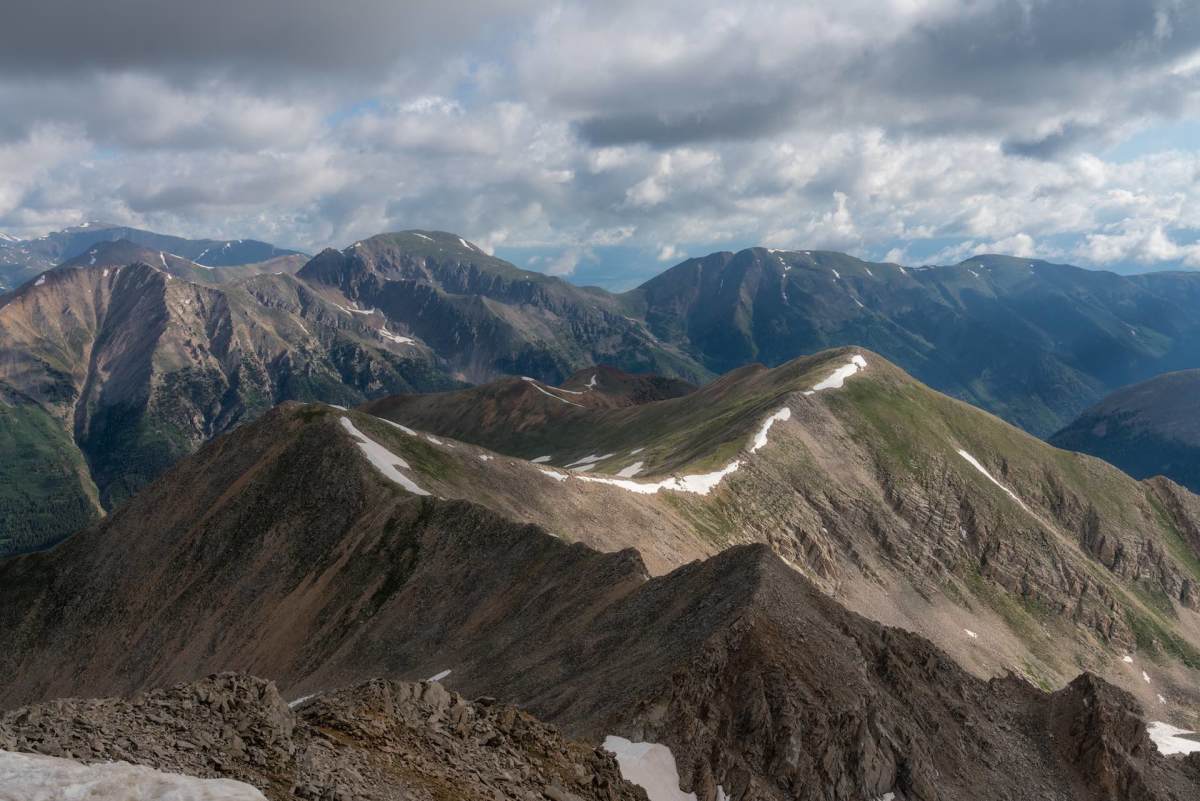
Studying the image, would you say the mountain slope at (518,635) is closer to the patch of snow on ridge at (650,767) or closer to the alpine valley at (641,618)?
the alpine valley at (641,618)

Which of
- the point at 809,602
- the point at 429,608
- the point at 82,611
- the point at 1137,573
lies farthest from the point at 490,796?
the point at 1137,573

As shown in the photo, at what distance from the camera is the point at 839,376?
186 meters

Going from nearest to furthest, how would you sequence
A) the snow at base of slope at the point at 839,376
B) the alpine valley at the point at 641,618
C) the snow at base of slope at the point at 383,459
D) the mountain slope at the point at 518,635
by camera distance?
the alpine valley at the point at 641,618 < the mountain slope at the point at 518,635 < the snow at base of slope at the point at 383,459 < the snow at base of slope at the point at 839,376

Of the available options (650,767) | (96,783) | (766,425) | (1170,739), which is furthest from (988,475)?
(96,783)

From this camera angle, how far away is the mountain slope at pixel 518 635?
4375 centimetres

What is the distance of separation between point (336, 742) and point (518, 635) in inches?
1369

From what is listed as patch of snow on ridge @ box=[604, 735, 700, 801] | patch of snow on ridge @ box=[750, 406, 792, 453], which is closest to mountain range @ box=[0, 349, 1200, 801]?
patch of snow on ridge @ box=[604, 735, 700, 801]

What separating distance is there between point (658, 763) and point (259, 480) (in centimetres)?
8781

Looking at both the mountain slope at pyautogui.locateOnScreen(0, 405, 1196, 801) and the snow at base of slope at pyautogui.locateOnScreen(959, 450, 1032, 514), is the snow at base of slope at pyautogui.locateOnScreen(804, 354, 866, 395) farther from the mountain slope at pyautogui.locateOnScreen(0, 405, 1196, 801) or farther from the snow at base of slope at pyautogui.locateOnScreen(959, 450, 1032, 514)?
the mountain slope at pyautogui.locateOnScreen(0, 405, 1196, 801)

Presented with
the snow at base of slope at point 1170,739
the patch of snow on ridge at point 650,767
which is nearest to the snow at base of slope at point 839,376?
the snow at base of slope at point 1170,739

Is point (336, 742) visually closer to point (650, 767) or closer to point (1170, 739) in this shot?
point (650, 767)

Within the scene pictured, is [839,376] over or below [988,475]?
over

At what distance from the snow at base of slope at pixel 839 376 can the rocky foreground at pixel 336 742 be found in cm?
14568

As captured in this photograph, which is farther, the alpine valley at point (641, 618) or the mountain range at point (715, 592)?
the mountain range at point (715, 592)
